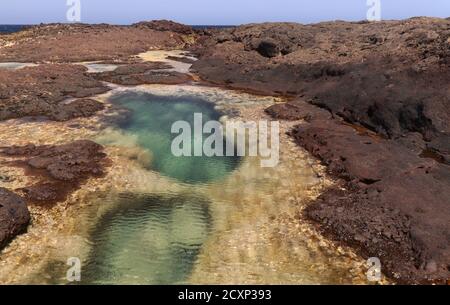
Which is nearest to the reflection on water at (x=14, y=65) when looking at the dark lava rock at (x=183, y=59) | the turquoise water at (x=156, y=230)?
the dark lava rock at (x=183, y=59)

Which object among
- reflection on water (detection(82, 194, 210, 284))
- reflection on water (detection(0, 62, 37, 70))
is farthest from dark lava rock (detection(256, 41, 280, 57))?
reflection on water (detection(82, 194, 210, 284))

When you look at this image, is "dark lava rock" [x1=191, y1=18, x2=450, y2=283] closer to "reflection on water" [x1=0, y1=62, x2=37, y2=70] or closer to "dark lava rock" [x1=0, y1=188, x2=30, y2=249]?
"dark lava rock" [x1=0, y1=188, x2=30, y2=249]

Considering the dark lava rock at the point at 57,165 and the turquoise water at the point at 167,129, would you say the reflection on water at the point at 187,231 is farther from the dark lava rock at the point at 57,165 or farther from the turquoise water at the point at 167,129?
the dark lava rock at the point at 57,165

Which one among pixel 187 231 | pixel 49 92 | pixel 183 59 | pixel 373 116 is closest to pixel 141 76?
pixel 49 92

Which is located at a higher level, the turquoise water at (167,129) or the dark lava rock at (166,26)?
the dark lava rock at (166,26)

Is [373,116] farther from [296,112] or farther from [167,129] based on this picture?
[167,129]
